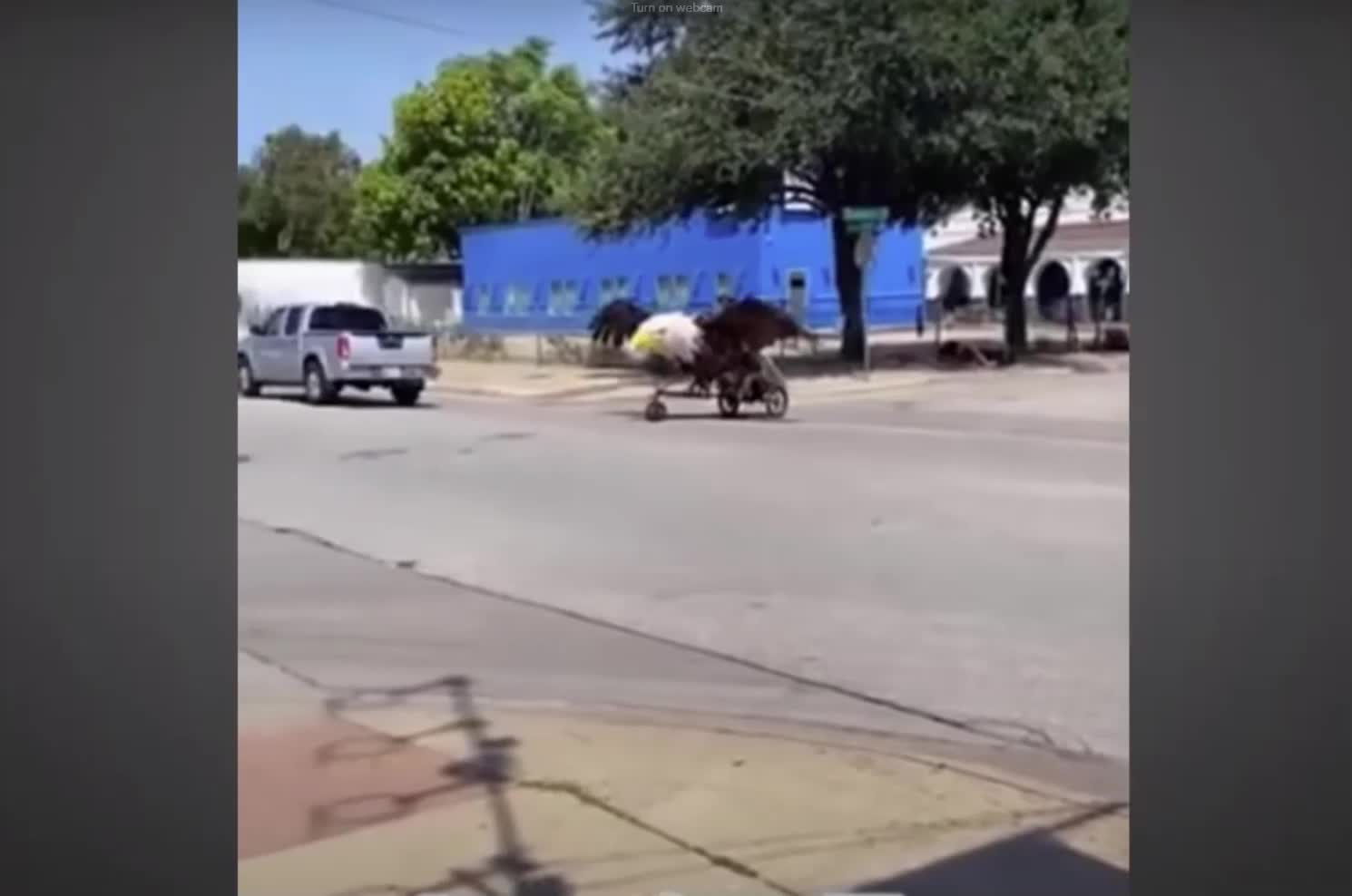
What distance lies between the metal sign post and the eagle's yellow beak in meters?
3.07

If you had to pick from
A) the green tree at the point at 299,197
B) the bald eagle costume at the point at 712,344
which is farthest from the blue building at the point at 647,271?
the bald eagle costume at the point at 712,344

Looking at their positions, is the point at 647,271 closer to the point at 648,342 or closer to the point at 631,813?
the point at 648,342

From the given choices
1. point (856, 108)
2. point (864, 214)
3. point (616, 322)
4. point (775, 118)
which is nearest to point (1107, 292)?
point (864, 214)

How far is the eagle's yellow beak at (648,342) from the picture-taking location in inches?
631

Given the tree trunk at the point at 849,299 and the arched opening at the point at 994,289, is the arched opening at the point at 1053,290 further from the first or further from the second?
the tree trunk at the point at 849,299

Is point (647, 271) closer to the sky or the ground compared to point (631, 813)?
closer to the sky

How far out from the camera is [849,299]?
19.3m

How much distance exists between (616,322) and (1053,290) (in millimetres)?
9123

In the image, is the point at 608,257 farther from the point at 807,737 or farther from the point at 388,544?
the point at 807,737

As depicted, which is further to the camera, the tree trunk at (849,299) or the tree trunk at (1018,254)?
the tree trunk at (1018,254)

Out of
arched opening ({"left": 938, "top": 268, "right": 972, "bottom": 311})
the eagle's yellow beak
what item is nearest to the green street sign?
the eagle's yellow beak

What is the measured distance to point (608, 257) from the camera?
19.2 m

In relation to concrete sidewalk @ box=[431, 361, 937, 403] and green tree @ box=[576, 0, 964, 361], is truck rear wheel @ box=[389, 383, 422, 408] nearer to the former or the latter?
concrete sidewalk @ box=[431, 361, 937, 403]

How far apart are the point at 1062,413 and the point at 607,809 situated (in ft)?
39.0
